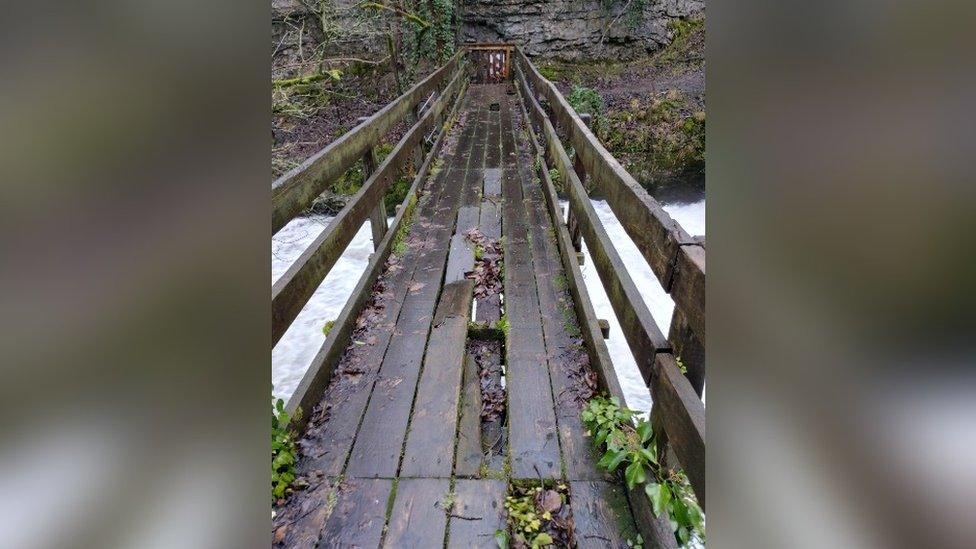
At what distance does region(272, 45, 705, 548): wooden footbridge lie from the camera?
5.72 feet

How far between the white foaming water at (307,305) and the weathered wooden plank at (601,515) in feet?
10.5

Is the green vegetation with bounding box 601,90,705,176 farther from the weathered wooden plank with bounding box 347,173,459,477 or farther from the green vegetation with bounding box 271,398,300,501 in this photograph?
the green vegetation with bounding box 271,398,300,501

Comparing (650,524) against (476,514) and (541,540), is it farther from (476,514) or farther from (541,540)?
A: (476,514)

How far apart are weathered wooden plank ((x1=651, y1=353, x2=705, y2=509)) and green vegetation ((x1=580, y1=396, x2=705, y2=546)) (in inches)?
8.1

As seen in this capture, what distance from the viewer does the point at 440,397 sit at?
2.45 meters

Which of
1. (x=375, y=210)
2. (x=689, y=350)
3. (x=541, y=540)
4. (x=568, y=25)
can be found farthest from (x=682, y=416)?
(x=568, y=25)

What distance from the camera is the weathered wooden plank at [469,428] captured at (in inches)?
81.0

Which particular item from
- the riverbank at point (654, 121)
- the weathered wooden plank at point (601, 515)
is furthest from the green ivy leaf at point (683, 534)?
the riverbank at point (654, 121)

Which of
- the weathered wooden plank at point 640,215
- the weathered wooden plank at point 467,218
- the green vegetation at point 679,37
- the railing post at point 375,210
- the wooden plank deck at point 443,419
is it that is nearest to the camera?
the weathered wooden plank at point 640,215

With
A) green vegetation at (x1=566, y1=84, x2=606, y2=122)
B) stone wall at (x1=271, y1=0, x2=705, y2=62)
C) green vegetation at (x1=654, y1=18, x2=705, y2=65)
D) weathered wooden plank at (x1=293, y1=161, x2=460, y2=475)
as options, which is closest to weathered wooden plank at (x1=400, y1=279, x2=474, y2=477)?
weathered wooden plank at (x1=293, y1=161, x2=460, y2=475)

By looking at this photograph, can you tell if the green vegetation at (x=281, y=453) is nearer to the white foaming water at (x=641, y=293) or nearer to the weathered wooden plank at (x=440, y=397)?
the weathered wooden plank at (x=440, y=397)
